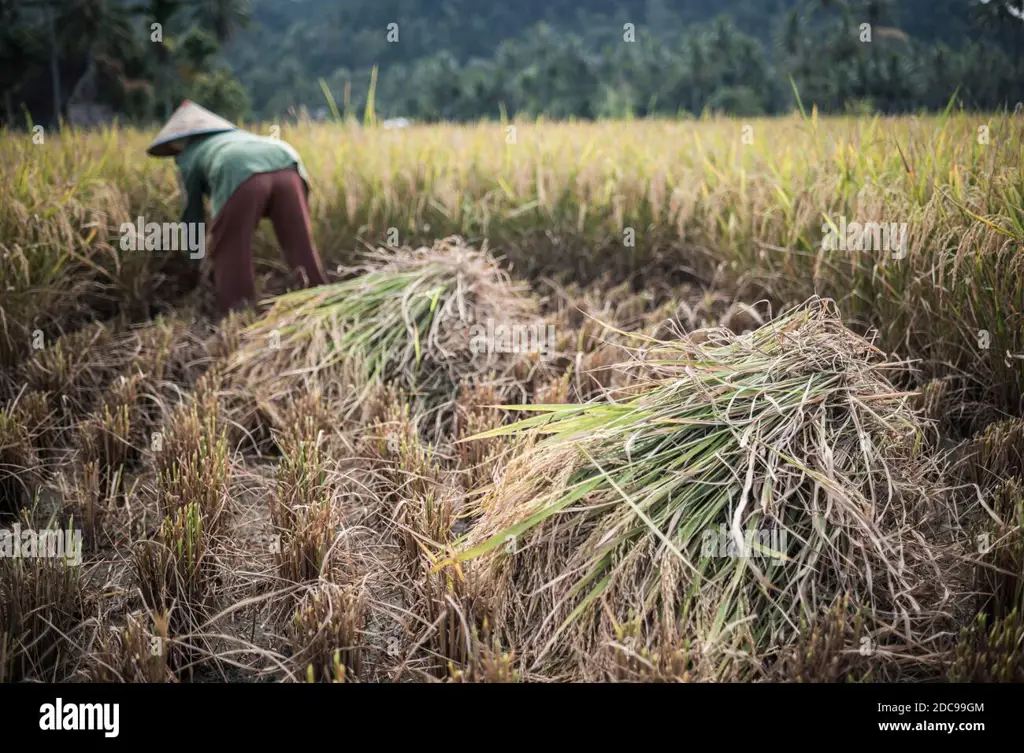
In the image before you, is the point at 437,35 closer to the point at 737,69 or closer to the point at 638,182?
the point at 737,69

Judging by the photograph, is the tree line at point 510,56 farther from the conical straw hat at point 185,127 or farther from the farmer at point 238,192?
the farmer at point 238,192

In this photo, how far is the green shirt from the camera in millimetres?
3465

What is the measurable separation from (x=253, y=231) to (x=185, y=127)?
0.67 m

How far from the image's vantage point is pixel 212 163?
3545mm

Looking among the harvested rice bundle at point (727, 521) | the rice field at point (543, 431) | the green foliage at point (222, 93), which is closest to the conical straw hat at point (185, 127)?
the rice field at point (543, 431)

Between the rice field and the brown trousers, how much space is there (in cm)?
17

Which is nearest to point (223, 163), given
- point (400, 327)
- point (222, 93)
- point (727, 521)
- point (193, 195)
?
point (193, 195)

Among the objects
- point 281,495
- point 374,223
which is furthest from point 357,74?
point 281,495

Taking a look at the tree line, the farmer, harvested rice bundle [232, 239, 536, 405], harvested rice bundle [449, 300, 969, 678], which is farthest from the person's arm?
harvested rice bundle [449, 300, 969, 678]

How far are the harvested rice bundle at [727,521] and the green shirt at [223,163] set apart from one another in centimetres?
222

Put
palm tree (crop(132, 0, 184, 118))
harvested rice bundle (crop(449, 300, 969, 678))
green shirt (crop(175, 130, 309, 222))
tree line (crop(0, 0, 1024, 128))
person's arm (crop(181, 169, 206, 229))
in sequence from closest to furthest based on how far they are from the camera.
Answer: harvested rice bundle (crop(449, 300, 969, 678)) → green shirt (crop(175, 130, 309, 222)) → person's arm (crop(181, 169, 206, 229)) → tree line (crop(0, 0, 1024, 128)) → palm tree (crop(132, 0, 184, 118))

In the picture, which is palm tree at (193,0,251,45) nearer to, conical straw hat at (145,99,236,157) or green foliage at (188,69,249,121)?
green foliage at (188,69,249,121)

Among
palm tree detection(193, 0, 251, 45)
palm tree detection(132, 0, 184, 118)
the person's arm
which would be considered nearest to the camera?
the person's arm

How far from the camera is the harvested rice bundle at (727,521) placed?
1.58 m
